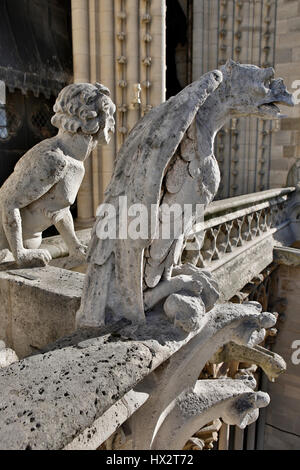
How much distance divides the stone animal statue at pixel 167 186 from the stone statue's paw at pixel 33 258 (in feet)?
2.28

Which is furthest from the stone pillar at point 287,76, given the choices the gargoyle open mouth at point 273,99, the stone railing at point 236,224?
the gargoyle open mouth at point 273,99

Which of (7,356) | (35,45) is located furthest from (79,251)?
(35,45)

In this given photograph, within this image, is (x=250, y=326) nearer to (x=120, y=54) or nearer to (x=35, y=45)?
(x=120, y=54)

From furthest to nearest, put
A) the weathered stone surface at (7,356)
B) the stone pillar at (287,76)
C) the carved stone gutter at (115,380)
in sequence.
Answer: the stone pillar at (287,76) → the weathered stone surface at (7,356) → the carved stone gutter at (115,380)

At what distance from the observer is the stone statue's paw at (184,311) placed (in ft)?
3.73

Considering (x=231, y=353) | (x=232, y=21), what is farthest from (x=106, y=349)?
(x=232, y=21)

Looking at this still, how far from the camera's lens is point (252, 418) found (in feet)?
4.59

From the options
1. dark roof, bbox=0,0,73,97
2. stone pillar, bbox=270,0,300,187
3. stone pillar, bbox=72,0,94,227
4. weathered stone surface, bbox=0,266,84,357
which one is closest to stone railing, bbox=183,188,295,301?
weathered stone surface, bbox=0,266,84,357

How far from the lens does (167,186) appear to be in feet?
3.75

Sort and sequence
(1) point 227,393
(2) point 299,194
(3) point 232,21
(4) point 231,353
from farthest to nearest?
(3) point 232,21 < (2) point 299,194 < (4) point 231,353 < (1) point 227,393

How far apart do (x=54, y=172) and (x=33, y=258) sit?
407 mm

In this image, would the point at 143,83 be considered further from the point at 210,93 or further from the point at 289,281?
the point at 210,93

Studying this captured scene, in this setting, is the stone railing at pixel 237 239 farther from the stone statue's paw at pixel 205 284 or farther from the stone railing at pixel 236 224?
the stone statue's paw at pixel 205 284
